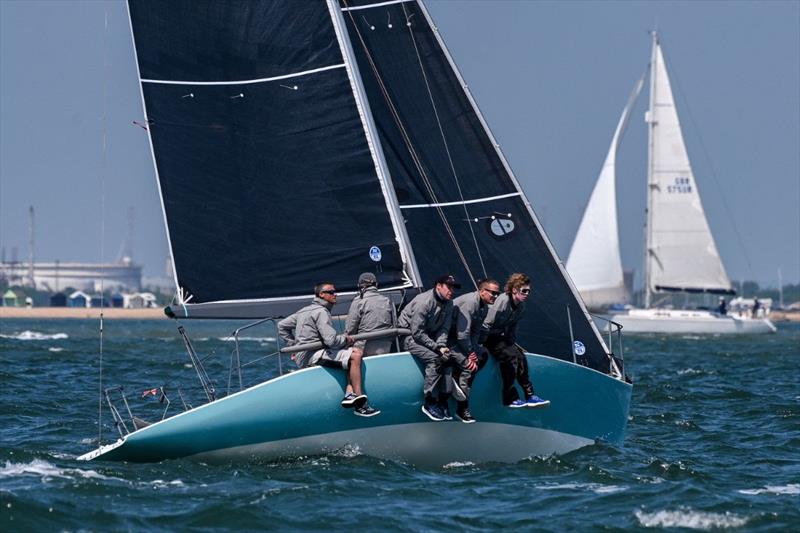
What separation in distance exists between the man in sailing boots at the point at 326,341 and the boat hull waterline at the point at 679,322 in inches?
2079

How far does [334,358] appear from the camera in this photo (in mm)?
14359

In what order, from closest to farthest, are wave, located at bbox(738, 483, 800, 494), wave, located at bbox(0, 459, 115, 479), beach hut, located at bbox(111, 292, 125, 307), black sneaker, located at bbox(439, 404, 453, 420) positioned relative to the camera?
wave, located at bbox(0, 459, 115, 479) < wave, located at bbox(738, 483, 800, 494) < black sneaker, located at bbox(439, 404, 453, 420) < beach hut, located at bbox(111, 292, 125, 307)

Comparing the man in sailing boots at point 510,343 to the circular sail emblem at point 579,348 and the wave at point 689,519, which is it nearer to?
the circular sail emblem at point 579,348

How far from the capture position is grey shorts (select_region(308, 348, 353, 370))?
1428 centimetres

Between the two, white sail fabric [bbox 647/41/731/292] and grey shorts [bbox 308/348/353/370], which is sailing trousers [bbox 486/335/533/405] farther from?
white sail fabric [bbox 647/41/731/292]

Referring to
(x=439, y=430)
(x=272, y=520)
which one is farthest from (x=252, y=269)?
(x=272, y=520)

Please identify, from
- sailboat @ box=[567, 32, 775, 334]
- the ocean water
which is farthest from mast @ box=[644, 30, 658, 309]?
the ocean water

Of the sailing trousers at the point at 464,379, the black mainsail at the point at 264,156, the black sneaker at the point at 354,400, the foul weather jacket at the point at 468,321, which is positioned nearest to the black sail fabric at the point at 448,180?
the black mainsail at the point at 264,156

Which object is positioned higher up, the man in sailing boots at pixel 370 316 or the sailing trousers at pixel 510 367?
the man in sailing boots at pixel 370 316

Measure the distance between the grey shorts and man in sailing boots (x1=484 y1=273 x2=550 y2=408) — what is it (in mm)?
1519

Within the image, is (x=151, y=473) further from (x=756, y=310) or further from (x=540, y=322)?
(x=756, y=310)

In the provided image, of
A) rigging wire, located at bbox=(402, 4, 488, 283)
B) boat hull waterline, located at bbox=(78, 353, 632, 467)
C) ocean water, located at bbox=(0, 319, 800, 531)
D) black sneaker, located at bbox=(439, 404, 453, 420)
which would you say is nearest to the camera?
ocean water, located at bbox=(0, 319, 800, 531)

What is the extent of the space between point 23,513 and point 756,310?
70.2 metres

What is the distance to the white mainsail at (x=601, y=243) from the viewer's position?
7019cm
